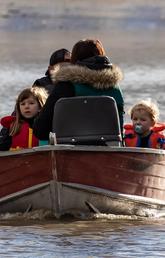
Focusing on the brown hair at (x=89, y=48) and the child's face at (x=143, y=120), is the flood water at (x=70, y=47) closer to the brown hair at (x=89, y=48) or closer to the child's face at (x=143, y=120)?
the child's face at (x=143, y=120)

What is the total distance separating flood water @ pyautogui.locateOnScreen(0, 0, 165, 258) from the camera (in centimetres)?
1145

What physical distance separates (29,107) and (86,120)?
85cm

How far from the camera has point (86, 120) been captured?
12484 millimetres

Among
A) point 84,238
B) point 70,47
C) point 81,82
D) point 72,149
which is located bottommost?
point 84,238

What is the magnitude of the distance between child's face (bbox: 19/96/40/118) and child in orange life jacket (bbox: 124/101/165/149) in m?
0.85

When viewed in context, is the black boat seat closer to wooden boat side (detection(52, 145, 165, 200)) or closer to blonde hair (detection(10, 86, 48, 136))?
wooden boat side (detection(52, 145, 165, 200))

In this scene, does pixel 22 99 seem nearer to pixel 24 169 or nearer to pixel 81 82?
pixel 81 82

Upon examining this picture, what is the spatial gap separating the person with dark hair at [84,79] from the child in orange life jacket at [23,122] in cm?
36

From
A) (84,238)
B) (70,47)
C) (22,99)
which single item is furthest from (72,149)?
(70,47)

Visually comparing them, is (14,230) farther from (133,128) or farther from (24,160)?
(133,128)

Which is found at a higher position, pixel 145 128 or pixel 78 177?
pixel 145 128

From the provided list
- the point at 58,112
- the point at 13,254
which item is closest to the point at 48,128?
the point at 58,112

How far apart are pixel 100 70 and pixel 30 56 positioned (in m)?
28.1

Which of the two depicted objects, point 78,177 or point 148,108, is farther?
point 148,108
